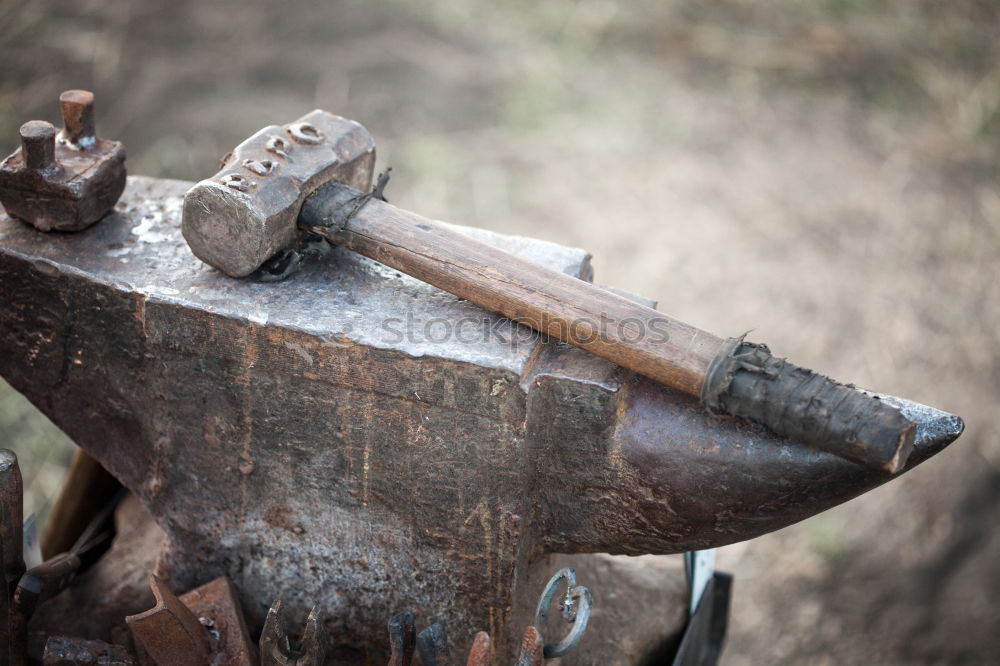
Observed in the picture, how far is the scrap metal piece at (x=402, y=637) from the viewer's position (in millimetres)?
1805

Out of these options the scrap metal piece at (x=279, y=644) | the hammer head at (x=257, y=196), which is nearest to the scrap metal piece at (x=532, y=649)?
the scrap metal piece at (x=279, y=644)

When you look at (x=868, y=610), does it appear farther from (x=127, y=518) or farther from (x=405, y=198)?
(x=405, y=198)

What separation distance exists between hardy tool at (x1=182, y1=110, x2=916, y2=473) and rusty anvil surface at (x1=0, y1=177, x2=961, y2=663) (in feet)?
0.28

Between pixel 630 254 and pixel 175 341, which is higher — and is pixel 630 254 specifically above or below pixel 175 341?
below

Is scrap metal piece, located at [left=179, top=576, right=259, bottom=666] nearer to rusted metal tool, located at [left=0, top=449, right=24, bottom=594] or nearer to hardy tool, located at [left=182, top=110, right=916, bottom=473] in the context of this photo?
rusted metal tool, located at [left=0, top=449, right=24, bottom=594]

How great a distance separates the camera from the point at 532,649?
1691 mm

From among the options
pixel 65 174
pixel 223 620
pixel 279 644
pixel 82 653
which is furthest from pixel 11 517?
pixel 65 174

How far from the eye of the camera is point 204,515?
7.09 ft

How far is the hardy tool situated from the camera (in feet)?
5.20

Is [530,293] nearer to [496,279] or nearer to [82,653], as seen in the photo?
[496,279]

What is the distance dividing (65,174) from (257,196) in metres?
0.53

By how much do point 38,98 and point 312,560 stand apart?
12.5ft

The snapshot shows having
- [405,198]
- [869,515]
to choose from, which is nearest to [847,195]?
[869,515]

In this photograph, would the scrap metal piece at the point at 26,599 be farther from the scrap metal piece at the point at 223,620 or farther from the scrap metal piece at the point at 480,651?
the scrap metal piece at the point at 480,651
